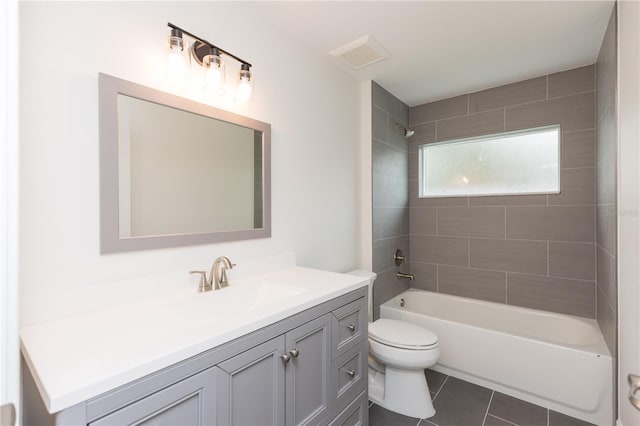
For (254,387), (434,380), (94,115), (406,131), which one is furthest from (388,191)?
(94,115)

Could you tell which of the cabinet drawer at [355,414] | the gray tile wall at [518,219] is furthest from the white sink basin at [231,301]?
the gray tile wall at [518,219]

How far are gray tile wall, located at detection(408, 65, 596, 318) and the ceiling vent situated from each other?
1.14m

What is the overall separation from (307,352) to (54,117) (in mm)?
1258

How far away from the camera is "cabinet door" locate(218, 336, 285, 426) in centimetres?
91

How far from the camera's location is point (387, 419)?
187cm

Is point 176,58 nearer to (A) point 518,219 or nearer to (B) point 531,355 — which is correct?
(B) point 531,355

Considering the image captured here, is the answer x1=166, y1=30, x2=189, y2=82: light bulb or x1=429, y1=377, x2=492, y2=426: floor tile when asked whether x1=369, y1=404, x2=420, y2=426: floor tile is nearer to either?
x1=429, y1=377, x2=492, y2=426: floor tile

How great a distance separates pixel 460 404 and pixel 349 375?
1100mm

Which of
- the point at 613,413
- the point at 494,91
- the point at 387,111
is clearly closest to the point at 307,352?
the point at 613,413

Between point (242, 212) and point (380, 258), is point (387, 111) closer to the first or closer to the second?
point (380, 258)

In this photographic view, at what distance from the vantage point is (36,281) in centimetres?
96

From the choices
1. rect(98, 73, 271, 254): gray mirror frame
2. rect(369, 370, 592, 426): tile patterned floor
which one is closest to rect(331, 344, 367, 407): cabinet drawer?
rect(369, 370, 592, 426): tile patterned floor

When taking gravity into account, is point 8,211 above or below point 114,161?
below

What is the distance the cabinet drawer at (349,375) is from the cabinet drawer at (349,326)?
0.04 meters
